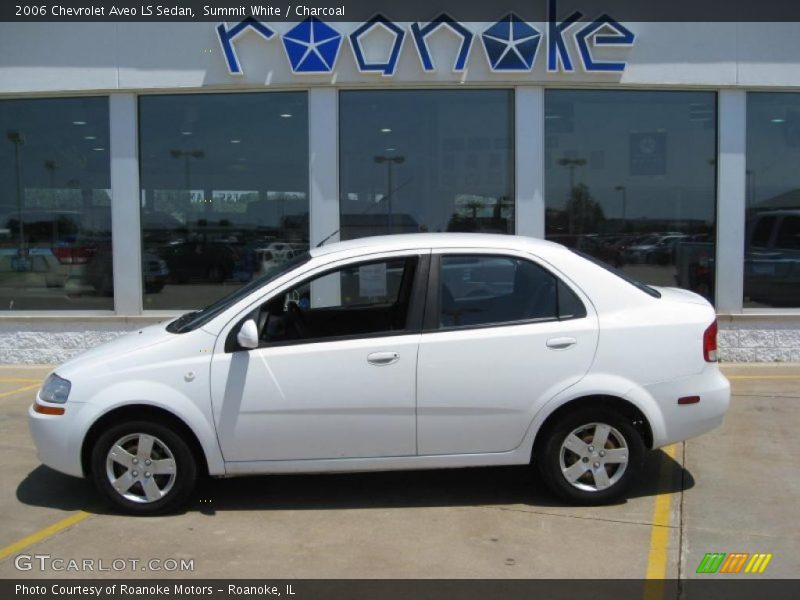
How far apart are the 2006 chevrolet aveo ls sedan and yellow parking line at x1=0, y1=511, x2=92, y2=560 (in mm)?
244

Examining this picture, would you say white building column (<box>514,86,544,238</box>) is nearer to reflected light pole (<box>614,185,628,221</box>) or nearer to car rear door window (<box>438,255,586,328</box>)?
reflected light pole (<box>614,185,628,221</box>)

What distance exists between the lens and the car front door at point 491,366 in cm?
514

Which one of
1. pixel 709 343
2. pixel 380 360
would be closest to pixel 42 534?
pixel 380 360

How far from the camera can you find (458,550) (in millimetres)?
4660

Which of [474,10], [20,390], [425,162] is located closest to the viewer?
[20,390]

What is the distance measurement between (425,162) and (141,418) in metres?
6.22

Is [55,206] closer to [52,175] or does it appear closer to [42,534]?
[52,175]

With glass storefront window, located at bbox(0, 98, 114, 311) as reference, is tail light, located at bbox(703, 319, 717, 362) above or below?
below

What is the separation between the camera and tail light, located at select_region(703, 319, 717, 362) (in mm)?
5316

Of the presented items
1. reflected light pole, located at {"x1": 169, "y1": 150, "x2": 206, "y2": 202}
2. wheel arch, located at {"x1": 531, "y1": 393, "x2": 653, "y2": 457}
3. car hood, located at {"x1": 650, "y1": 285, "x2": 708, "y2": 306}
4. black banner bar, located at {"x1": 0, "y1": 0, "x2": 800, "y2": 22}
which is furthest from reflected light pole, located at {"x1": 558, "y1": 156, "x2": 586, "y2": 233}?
Answer: wheel arch, located at {"x1": 531, "y1": 393, "x2": 653, "y2": 457}

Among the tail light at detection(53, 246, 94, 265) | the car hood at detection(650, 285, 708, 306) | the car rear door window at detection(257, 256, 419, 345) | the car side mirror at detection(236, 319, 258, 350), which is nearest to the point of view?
the car side mirror at detection(236, 319, 258, 350)

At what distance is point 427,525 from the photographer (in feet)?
16.6
